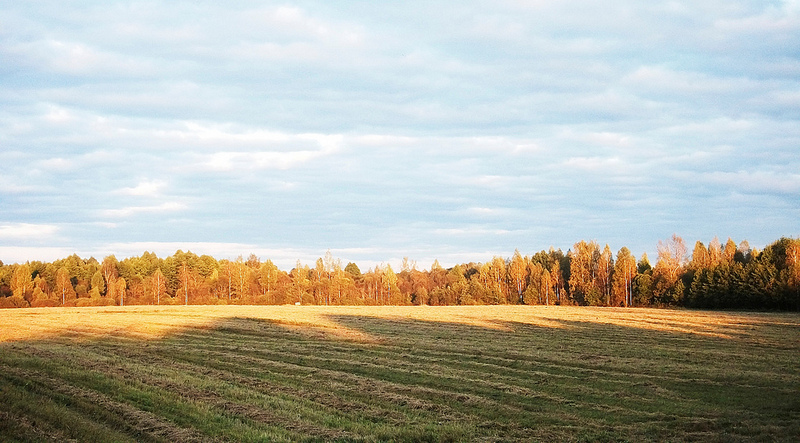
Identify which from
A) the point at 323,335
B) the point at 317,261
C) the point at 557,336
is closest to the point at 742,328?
the point at 557,336

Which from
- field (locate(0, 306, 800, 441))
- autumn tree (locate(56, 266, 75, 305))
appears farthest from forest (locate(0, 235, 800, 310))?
field (locate(0, 306, 800, 441))

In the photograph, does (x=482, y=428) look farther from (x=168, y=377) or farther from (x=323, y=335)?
(x=323, y=335)

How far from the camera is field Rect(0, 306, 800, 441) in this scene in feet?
46.2

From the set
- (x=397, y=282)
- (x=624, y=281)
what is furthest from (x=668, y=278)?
(x=397, y=282)

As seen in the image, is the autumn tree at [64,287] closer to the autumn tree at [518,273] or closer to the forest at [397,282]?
the forest at [397,282]

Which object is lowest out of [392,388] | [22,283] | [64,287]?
[392,388]

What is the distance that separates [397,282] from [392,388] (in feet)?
417

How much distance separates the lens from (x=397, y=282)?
146625 millimetres

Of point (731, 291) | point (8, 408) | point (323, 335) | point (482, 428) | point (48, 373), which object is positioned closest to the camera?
point (8, 408)

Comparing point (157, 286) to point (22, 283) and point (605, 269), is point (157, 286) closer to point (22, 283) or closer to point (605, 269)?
point (22, 283)

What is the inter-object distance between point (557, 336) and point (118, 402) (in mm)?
29195

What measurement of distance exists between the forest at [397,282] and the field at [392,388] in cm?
6532

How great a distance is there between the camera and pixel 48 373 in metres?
19.8

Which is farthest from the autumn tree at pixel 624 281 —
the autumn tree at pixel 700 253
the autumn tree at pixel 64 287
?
the autumn tree at pixel 64 287
